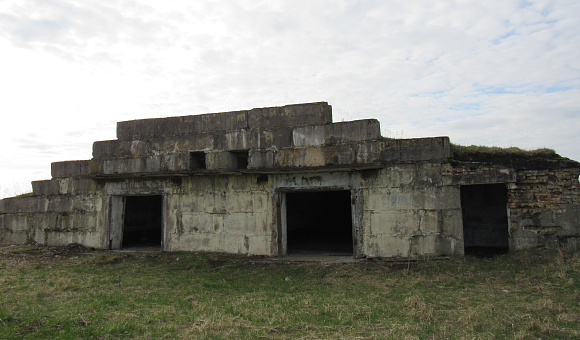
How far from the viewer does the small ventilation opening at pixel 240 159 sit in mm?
10461

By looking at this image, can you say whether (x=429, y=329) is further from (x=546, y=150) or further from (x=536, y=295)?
(x=546, y=150)

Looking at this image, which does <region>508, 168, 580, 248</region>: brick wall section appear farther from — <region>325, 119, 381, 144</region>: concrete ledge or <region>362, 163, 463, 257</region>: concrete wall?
<region>325, 119, 381, 144</region>: concrete ledge

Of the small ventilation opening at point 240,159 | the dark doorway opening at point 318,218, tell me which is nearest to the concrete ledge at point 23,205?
the small ventilation opening at point 240,159

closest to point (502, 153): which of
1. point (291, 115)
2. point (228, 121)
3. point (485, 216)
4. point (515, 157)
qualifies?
point (515, 157)

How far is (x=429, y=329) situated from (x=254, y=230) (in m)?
5.60

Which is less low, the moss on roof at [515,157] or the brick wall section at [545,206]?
the moss on roof at [515,157]

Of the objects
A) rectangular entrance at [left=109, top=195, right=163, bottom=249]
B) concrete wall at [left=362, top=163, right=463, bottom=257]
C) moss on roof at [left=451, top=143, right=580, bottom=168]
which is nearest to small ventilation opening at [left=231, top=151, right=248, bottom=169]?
concrete wall at [left=362, top=163, right=463, bottom=257]

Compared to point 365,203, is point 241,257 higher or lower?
lower

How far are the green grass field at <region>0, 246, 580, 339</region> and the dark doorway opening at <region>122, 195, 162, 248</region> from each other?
382 centimetres

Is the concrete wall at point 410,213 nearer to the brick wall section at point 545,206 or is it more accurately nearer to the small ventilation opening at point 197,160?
the brick wall section at point 545,206

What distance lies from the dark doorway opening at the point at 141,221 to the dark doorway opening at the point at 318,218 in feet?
16.6

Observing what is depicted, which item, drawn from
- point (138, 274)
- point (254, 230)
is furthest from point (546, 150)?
point (138, 274)

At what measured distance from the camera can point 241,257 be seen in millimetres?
9766

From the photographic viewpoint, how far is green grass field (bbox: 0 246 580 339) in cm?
496
